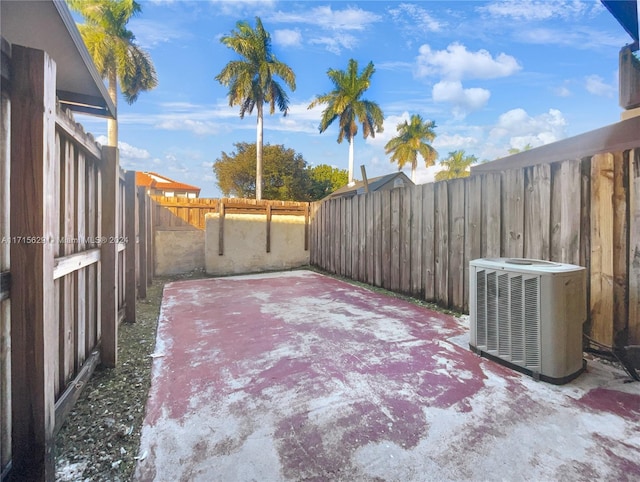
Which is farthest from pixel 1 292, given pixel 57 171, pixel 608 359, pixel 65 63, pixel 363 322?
pixel 608 359

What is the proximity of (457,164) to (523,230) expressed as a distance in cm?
3240

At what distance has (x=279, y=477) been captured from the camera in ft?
3.84

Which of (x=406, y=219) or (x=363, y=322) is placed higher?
(x=406, y=219)

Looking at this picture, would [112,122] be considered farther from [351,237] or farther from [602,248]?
[602,248]

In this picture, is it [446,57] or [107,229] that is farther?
[446,57]

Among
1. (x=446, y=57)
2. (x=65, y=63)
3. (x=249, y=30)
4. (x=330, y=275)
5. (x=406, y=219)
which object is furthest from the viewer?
(x=249, y=30)

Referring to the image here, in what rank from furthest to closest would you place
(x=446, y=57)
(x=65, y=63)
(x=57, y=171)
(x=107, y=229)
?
(x=446, y=57), (x=107, y=229), (x=65, y=63), (x=57, y=171)

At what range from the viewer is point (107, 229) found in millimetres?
2266

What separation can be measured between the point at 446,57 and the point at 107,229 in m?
6.11

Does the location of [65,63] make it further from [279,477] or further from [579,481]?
[579,481]

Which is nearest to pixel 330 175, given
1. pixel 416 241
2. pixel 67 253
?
pixel 416 241

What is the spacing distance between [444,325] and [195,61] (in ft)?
21.6

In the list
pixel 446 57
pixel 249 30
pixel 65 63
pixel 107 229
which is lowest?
pixel 107 229

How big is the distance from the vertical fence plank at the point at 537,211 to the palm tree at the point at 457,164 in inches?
1204
